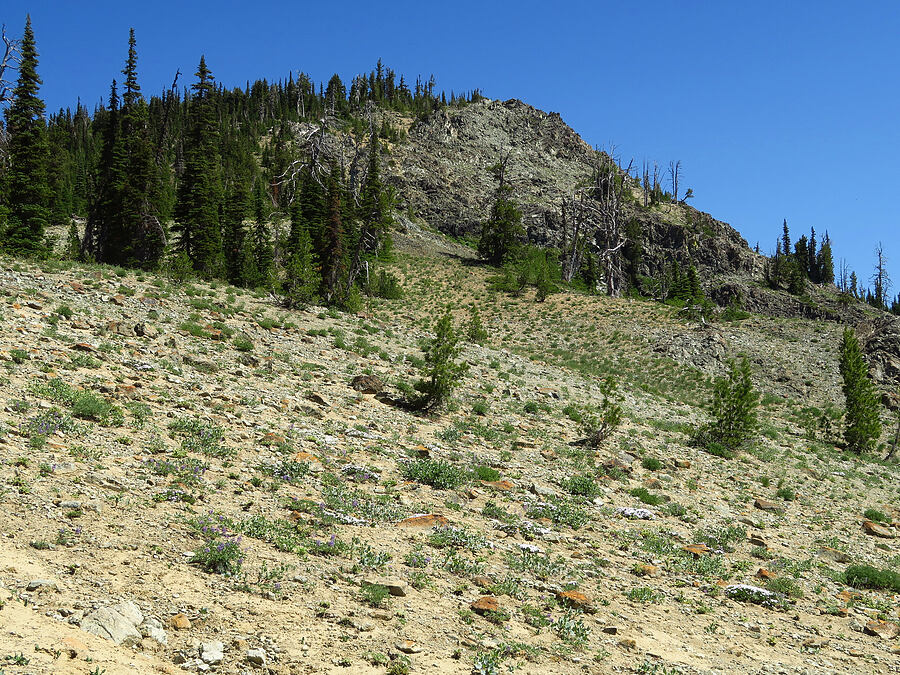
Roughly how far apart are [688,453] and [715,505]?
544cm

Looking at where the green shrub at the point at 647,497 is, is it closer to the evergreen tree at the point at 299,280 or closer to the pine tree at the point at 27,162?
the evergreen tree at the point at 299,280

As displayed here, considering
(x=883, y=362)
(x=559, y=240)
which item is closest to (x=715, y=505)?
(x=883, y=362)

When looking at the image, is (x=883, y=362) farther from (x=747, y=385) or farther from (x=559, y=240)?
(x=559, y=240)

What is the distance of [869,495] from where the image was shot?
66.8 feet

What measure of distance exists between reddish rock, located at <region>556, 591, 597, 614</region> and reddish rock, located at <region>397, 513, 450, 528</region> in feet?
9.01

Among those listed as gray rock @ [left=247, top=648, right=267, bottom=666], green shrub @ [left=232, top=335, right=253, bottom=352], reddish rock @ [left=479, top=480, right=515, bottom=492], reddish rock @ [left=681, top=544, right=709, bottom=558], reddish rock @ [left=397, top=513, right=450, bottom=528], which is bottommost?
reddish rock @ [left=681, top=544, right=709, bottom=558]

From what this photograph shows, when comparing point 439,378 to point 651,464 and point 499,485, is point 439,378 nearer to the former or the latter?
point 499,485

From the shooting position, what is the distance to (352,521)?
10070 mm

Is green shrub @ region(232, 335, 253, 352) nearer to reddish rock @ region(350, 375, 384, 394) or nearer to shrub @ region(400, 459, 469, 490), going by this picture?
reddish rock @ region(350, 375, 384, 394)

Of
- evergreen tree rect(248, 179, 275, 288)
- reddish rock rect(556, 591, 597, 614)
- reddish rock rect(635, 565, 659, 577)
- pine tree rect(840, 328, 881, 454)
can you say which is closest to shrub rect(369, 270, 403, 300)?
evergreen tree rect(248, 179, 275, 288)

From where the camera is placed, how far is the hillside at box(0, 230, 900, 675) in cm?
660

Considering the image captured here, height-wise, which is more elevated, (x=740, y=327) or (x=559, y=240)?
(x=559, y=240)

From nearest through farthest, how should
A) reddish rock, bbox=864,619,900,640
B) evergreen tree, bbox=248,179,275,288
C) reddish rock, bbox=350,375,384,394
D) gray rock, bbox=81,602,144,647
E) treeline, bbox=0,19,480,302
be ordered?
gray rock, bbox=81,602,144,647 → reddish rock, bbox=864,619,900,640 → reddish rock, bbox=350,375,384,394 → treeline, bbox=0,19,480,302 → evergreen tree, bbox=248,179,275,288

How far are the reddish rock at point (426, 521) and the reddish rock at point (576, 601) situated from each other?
2.75 metres
